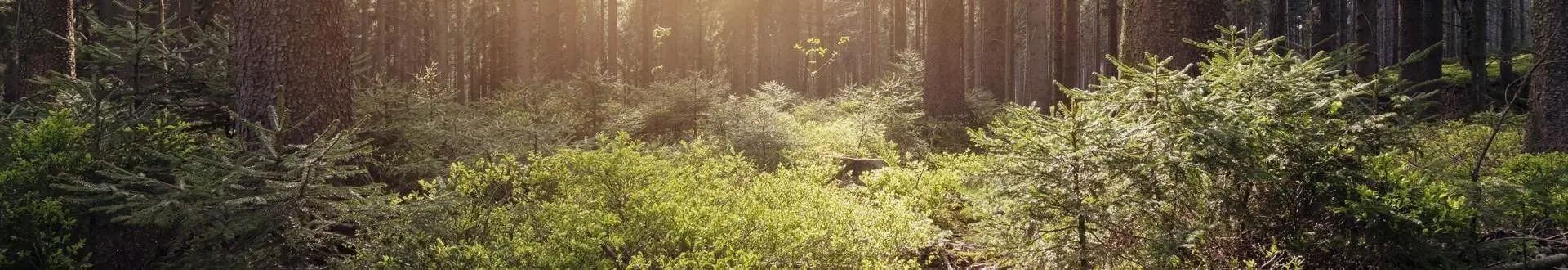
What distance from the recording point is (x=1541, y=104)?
23.7 ft

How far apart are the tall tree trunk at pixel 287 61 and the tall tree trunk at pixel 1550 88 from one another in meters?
10.0

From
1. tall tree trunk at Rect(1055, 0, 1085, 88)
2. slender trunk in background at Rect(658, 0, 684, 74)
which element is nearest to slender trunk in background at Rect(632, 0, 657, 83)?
slender trunk in background at Rect(658, 0, 684, 74)

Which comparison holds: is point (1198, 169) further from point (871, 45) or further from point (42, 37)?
point (871, 45)

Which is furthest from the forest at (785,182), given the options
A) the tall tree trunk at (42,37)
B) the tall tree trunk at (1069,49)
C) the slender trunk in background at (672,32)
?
the slender trunk in background at (672,32)

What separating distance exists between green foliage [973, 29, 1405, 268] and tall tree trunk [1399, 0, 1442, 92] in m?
13.0

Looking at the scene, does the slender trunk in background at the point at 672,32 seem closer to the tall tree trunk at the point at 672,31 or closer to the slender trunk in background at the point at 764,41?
the tall tree trunk at the point at 672,31

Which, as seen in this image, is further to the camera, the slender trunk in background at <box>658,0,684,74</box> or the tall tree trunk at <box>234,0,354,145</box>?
the slender trunk in background at <box>658,0,684,74</box>

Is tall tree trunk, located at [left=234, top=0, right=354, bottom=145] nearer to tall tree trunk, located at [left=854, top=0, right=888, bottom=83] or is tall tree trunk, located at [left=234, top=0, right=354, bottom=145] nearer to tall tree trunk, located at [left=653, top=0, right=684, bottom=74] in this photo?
tall tree trunk, located at [left=653, top=0, right=684, bottom=74]

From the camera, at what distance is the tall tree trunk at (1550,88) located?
6930mm

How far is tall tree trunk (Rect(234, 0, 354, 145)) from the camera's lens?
5.40 meters

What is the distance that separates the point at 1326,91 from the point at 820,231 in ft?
7.59


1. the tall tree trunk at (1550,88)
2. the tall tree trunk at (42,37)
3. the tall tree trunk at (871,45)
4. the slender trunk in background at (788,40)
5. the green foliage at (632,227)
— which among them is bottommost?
the green foliage at (632,227)

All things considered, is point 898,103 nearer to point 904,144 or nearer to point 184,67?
point 904,144

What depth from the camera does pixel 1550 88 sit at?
7.17 metres
